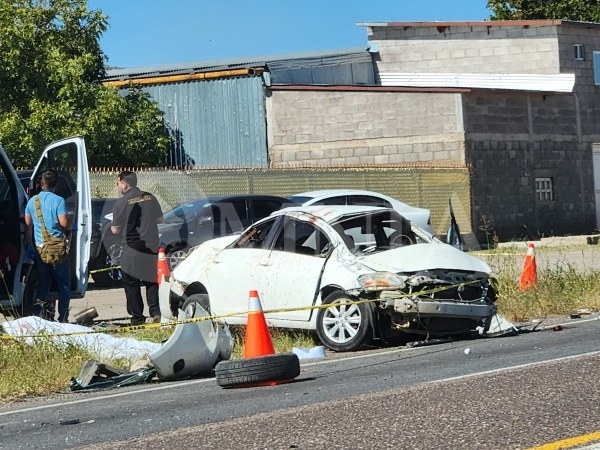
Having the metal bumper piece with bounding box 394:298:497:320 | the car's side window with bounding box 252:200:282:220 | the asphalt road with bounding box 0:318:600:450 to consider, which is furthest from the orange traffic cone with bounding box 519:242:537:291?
the car's side window with bounding box 252:200:282:220

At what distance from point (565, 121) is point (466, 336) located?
1020 inches

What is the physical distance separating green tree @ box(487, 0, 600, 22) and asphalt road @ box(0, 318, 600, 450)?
43.3 meters

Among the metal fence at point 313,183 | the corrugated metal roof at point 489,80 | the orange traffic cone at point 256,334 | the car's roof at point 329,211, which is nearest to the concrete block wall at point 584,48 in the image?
the corrugated metal roof at point 489,80

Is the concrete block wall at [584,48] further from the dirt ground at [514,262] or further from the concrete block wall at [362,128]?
the dirt ground at [514,262]

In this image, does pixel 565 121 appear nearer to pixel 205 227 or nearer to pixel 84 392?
pixel 205 227

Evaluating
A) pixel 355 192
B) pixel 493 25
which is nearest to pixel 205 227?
pixel 355 192

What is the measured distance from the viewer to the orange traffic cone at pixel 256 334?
35.9 feet

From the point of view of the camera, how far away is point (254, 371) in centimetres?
998

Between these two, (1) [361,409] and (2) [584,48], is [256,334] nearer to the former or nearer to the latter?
(1) [361,409]

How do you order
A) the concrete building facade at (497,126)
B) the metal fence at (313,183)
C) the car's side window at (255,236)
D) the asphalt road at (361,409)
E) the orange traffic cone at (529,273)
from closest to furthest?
the asphalt road at (361,409) < the car's side window at (255,236) < the orange traffic cone at (529,273) < the metal fence at (313,183) < the concrete building facade at (497,126)

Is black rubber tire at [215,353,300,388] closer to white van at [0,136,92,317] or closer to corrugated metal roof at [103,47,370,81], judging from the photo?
white van at [0,136,92,317]

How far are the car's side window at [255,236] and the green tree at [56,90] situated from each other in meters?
20.0

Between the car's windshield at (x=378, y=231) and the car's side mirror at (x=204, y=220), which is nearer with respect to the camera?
the car's windshield at (x=378, y=231)

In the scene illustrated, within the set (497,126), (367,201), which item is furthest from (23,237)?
(497,126)
